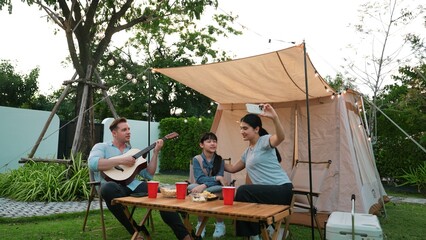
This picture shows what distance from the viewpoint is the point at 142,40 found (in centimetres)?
1848

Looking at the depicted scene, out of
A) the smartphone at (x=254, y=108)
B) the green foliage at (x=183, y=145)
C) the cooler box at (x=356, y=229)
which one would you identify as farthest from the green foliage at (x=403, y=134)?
the smartphone at (x=254, y=108)

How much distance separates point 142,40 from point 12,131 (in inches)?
445

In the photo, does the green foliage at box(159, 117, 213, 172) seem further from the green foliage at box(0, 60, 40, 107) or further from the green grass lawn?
the green foliage at box(0, 60, 40, 107)

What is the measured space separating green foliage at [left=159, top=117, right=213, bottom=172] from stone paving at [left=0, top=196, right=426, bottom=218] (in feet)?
17.5

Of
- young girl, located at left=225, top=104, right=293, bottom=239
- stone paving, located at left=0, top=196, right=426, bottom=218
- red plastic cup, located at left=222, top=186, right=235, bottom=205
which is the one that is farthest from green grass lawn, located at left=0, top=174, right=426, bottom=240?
red plastic cup, located at left=222, top=186, right=235, bottom=205

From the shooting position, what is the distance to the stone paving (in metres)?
4.58

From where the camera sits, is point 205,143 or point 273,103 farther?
point 273,103

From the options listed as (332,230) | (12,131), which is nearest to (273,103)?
(332,230)

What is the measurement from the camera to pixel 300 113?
4.80 metres

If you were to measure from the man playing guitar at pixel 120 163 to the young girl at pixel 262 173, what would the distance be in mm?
529

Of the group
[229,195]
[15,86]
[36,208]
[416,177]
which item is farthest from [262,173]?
[15,86]

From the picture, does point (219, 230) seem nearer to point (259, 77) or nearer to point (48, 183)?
point (259, 77)

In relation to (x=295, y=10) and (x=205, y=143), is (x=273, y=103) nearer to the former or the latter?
(x=205, y=143)

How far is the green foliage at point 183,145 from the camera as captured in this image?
1073cm
